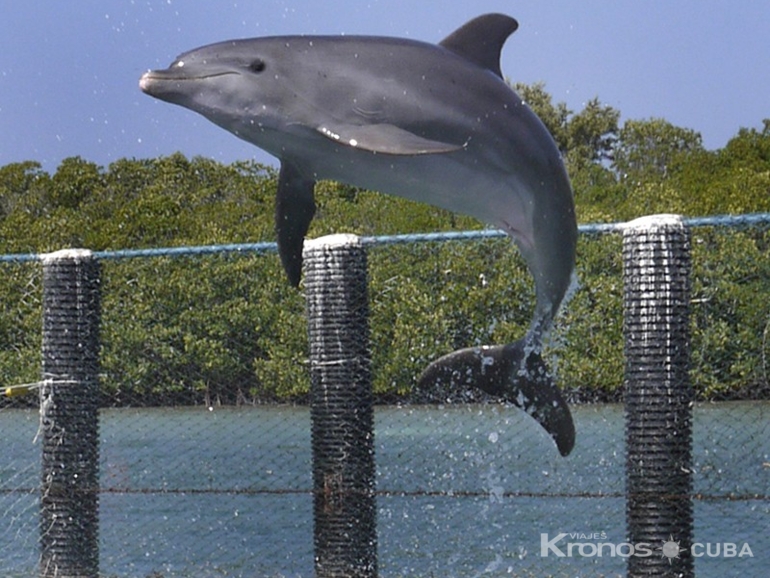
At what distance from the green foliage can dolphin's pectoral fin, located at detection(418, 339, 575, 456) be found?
1.89 m

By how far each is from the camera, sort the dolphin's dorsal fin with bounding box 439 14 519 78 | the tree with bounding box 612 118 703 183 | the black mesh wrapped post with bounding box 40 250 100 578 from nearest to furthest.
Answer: the dolphin's dorsal fin with bounding box 439 14 519 78, the black mesh wrapped post with bounding box 40 250 100 578, the tree with bounding box 612 118 703 183

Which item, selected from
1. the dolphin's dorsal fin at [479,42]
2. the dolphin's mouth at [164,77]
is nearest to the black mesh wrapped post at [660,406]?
the dolphin's dorsal fin at [479,42]

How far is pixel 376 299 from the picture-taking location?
12.7 meters

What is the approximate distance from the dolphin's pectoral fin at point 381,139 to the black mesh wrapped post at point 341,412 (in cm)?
251

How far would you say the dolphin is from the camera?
3.99 m

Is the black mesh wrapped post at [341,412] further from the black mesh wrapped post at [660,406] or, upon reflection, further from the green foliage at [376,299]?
the black mesh wrapped post at [660,406]

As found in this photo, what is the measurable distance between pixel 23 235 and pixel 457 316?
17.3m

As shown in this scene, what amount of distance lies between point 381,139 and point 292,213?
65cm

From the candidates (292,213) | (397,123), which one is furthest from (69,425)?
(397,123)

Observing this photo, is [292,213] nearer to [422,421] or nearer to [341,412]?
[341,412]

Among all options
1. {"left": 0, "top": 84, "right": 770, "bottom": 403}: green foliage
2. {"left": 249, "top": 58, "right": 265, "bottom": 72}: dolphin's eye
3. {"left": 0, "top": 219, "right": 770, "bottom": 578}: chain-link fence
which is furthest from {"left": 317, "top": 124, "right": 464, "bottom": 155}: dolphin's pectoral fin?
{"left": 0, "top": 84, "right": 770, "bottom": 403}: green foliage

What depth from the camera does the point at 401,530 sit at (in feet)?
32.2

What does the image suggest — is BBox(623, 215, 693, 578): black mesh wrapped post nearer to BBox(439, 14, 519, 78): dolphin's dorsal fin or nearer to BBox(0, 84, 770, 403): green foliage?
BBox(0, 84, 770, 403): green foliage

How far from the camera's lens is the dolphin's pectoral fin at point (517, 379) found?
204 inches
